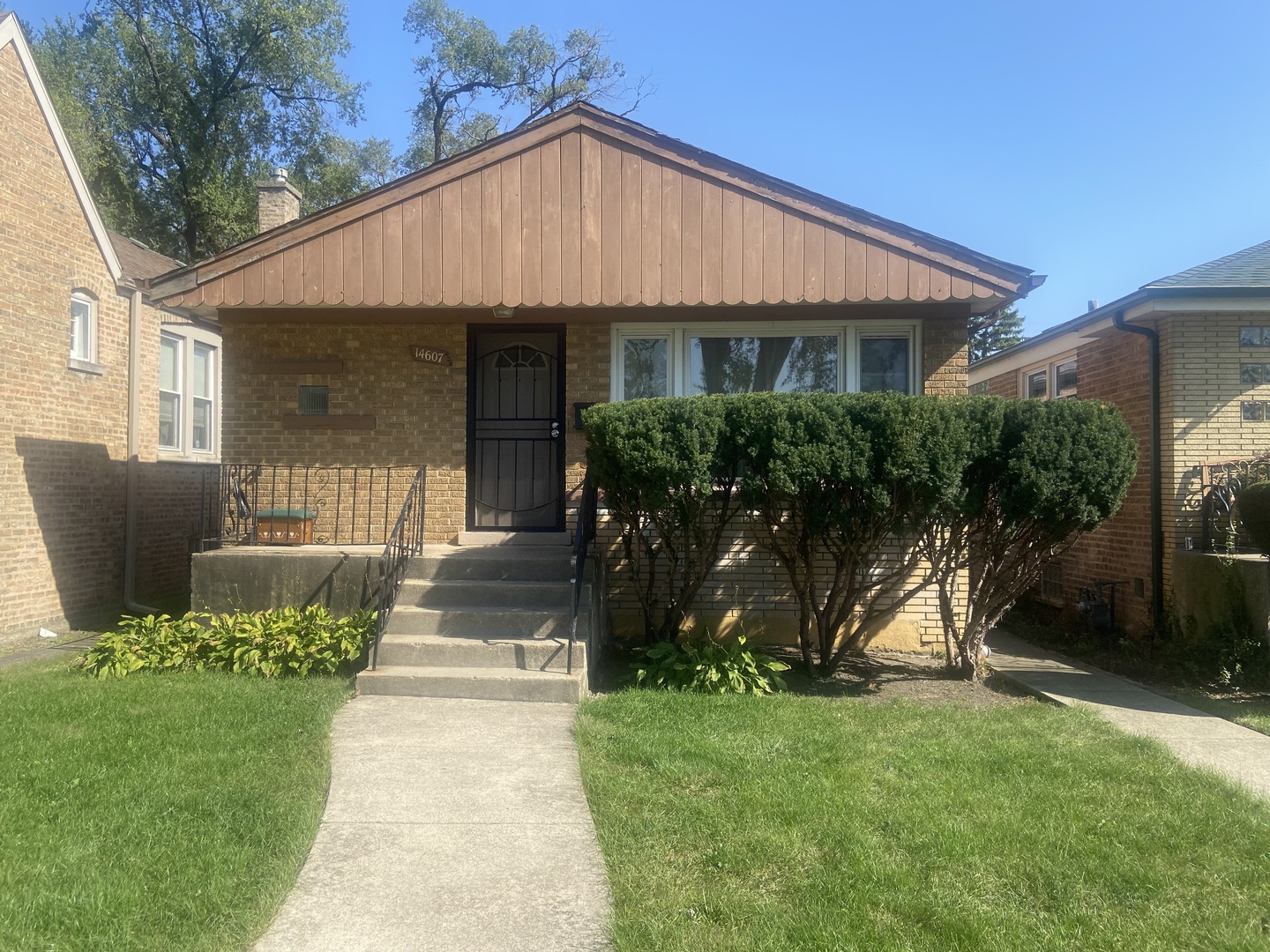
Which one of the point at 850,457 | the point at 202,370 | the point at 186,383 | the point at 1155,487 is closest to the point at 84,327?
the point at 186,383

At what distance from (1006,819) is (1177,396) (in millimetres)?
6366

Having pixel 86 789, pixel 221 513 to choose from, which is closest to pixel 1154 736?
pixel 86 789

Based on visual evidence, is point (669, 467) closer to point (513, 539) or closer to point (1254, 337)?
point (513, 539)

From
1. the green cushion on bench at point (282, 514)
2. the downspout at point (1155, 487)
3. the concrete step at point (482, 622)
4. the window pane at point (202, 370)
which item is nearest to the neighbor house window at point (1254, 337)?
the downspout at point (1155, 487)

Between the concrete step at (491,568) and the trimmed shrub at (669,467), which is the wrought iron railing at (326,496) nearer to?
the concrete step at (491,568)

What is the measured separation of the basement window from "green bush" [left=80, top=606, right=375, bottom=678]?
7.26ft

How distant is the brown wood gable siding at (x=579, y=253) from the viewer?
8.18m

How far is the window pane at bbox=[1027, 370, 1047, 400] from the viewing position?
1282 centimetres

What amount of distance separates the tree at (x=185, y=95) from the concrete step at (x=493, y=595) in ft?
67.0

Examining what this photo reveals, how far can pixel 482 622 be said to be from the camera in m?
7.18

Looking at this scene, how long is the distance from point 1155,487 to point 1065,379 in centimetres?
309

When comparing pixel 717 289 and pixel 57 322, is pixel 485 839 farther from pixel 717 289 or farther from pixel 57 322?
pixel 57 322

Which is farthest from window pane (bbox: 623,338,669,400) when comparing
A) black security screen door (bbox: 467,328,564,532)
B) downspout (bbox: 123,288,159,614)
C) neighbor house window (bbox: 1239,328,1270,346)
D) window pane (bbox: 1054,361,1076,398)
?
downspout (bbox: 123,288,159,614)

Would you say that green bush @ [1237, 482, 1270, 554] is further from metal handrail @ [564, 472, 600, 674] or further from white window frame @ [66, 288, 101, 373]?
white window frame @ [66, 288, 101, 373]
